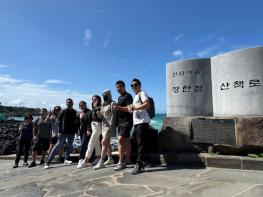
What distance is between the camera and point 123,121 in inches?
244

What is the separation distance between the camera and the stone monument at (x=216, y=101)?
587 centimetres

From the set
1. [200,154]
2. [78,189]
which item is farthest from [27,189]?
[200,154]

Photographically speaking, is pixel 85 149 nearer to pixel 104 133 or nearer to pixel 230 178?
pixel 104 133

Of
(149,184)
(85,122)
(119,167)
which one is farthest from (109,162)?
(149,184)

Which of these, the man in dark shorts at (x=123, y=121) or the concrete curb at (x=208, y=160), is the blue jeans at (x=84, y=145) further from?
the concrete curb at (x=208, y=160)

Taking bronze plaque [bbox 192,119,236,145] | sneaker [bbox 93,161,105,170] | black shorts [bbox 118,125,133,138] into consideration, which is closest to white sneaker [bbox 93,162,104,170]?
sneaker [bbox 93,161,105,170]

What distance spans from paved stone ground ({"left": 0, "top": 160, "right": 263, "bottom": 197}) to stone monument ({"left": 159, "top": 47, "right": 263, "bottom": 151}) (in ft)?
2.98

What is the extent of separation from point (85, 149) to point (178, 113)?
2611 millimetres

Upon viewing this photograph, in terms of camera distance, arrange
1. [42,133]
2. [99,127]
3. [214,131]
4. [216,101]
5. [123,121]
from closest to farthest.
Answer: [123,121] < [214,131] < [216,101] < [99,127] < [42,133]

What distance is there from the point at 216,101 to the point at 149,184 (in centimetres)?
295

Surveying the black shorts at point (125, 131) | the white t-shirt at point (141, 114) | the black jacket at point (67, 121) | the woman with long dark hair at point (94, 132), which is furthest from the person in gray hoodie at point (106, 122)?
the black jacket at point (67, 121)

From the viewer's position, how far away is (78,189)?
4.80m

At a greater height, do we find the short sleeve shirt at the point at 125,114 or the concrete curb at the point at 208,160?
the short sleeve shirt at the point at 125,114

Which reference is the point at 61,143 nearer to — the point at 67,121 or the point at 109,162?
the point at 67,121
